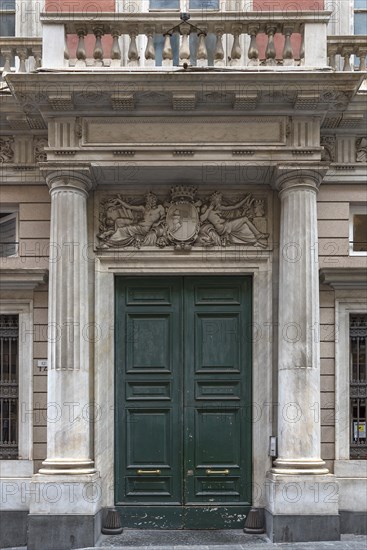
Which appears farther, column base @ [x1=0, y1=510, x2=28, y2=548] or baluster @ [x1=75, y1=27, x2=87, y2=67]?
column base @ [x1=0, y1=510, x2=28, y2=548]

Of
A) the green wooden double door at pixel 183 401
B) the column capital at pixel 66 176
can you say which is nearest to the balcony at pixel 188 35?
the column capital at pixel 66 176

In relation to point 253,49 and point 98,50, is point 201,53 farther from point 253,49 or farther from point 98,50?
point 98,50

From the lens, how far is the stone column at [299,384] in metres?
10.4

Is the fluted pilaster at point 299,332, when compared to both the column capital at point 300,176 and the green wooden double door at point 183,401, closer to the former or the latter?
the column capital at point 300,176

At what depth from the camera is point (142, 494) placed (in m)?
11.4

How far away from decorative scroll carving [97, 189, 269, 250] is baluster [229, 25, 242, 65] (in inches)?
75.4

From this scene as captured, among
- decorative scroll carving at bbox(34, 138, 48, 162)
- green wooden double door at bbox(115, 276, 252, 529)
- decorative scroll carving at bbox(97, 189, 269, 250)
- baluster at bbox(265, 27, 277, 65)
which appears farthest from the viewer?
decorative scroll carving at bbox(34, 138, 48, 162)

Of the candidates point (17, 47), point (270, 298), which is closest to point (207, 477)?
point (270, 298)

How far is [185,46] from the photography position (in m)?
10.8

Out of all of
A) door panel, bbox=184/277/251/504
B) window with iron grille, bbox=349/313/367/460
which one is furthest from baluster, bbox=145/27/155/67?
window with iron grille, bbox=349/313/367/460

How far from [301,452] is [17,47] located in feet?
23.5

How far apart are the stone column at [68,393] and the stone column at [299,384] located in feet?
8.50

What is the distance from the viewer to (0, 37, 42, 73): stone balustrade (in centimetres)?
1152

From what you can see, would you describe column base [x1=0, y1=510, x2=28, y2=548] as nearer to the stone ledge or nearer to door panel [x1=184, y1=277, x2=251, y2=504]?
door panel [x1=184, y1=277, x2=251, y2=504]
